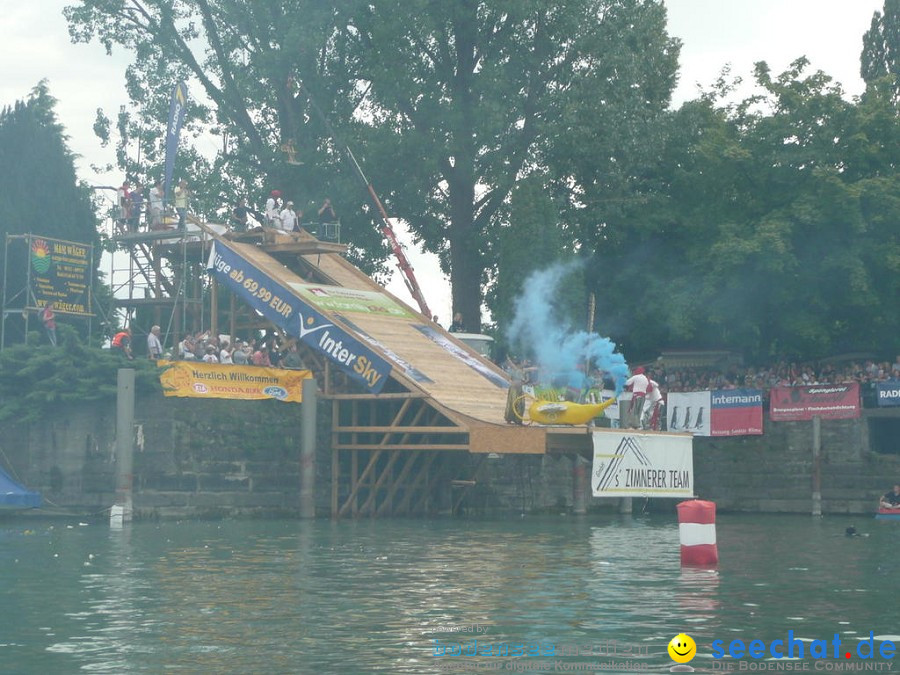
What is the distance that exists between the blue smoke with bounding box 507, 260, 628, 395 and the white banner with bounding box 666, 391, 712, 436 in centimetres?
282

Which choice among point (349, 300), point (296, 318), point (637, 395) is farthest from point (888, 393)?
point (296, 318)

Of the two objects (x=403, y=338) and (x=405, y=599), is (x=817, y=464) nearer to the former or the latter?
(x=403, y=338)

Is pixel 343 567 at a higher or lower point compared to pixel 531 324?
lower

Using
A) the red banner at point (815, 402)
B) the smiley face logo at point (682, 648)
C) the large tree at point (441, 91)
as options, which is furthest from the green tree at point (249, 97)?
the smiley face logo at point (682, 648)

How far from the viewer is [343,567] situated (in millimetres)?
24219

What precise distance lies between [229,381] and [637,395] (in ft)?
35.0

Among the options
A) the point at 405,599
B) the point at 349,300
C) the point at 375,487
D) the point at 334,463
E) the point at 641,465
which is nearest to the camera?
the point at 405,599

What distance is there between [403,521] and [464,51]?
20.6 metres

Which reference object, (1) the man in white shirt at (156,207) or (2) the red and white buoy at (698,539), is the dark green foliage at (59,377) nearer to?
(1) the man in white shirt at (156,207)

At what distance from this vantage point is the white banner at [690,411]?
4756 centimetres

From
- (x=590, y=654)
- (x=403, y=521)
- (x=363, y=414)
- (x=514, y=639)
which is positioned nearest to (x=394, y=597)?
(x=514, y=639)

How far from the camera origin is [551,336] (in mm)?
47281

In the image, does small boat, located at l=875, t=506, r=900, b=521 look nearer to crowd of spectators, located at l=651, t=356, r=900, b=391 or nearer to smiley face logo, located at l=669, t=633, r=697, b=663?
crowd of spectators, located at l=651, t=356, r=900, b=391

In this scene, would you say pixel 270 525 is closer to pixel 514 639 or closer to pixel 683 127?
pixel 514 639
